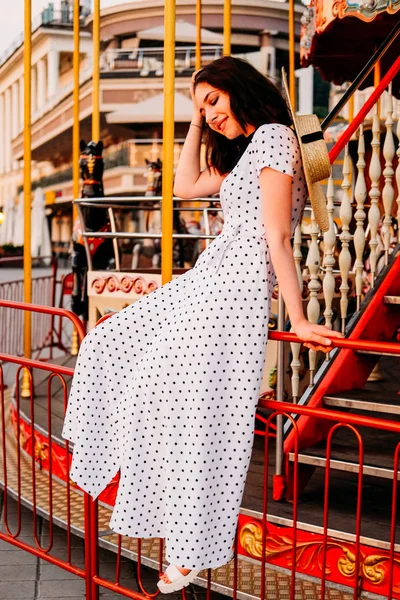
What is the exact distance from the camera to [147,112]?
27.0m

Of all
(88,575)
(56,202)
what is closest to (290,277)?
(88,575)

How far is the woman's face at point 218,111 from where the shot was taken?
2.68m

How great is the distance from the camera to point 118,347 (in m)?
2.82

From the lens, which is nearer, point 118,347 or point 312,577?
point 118,347

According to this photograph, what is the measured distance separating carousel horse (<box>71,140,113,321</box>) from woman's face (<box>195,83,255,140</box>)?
182 inches

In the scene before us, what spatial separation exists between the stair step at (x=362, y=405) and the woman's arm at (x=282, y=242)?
48.6 inches

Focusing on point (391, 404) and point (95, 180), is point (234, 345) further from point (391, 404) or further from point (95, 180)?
point (95, 180)

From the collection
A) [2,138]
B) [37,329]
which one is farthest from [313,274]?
[2,138]

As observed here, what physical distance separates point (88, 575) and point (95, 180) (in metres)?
4.97

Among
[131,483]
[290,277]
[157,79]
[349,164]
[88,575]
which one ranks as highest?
[157,79]

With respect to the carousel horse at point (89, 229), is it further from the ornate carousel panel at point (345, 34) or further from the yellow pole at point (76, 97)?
the ornate carousel panel at point (345, 34)

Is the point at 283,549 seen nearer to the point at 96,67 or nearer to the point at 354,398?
the point at 354,398

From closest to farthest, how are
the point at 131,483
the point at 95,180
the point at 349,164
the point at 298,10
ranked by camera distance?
the point at 131,483, the point at 349,164, the point at 95,180, the point at 298,10

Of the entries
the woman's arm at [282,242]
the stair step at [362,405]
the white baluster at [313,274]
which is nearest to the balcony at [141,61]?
the white baluster at [313,274]
